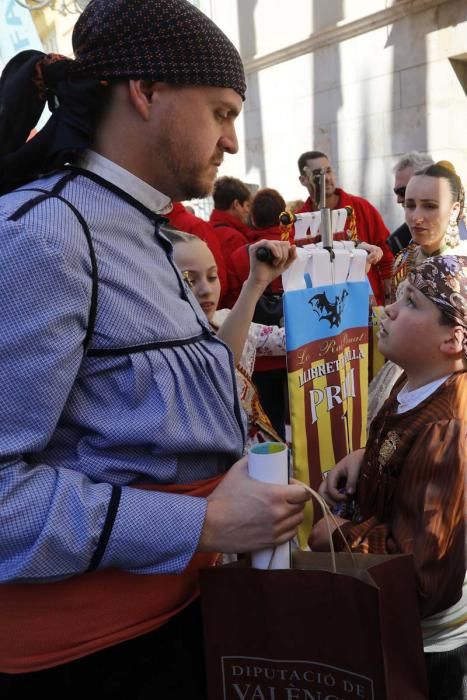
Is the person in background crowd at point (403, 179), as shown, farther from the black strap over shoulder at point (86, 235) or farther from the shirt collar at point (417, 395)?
the black strap over shoulder at point (86, 235)

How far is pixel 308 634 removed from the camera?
1.03m

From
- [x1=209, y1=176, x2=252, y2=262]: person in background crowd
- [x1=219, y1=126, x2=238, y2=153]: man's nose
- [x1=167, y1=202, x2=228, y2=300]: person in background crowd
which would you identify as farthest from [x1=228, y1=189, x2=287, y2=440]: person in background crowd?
[x1=219, y1=126, x2=238, y2=153]: man's nose

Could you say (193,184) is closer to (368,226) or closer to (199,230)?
(199,230)

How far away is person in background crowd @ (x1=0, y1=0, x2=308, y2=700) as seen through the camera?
89cm

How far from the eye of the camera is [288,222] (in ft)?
7.64

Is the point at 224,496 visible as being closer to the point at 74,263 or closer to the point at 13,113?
the point at 74,263

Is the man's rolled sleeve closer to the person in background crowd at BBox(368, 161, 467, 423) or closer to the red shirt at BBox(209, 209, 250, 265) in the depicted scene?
the person in background crowd at BBox(368, 161, 467, 423)

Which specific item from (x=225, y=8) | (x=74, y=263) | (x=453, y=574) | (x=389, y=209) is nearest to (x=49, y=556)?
(x=74, y=263)

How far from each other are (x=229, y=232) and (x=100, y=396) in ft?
11.8

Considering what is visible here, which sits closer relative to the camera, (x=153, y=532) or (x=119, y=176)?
(x=153, y=532)

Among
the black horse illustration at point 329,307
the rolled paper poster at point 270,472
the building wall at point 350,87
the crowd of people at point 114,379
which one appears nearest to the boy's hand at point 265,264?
the black horse illustration at point 329,307

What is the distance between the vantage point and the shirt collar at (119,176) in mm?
1108

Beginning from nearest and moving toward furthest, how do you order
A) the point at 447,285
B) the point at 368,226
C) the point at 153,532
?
the point at 153,532 < the point at 447,285 < the point at 368,226

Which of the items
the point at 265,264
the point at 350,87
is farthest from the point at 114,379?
the point at 350,87
